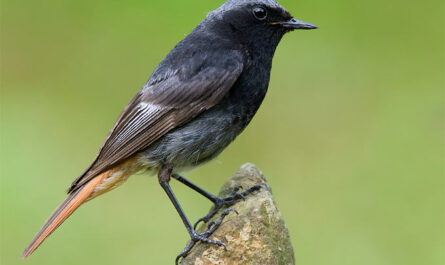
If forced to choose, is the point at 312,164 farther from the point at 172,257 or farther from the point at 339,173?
the point at 172,257

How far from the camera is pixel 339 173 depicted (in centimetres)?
927

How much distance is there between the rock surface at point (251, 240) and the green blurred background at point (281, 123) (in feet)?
8.61

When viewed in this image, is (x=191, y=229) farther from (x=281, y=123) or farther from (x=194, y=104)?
(x=281, y=123)

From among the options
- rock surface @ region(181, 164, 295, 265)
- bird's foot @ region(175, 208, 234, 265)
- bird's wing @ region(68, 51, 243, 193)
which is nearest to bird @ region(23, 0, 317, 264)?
bird's wing @ region(68, 51, 243, 193)

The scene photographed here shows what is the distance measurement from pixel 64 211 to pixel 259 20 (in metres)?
2.06

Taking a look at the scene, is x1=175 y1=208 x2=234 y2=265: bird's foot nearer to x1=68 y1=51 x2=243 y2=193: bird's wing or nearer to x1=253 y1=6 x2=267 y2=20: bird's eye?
x1=68 y1=51 x2=243 y2=193: bird's wing

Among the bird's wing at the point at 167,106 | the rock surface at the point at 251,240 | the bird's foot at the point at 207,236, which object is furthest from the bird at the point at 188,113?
the rock surface at the point at 251,240

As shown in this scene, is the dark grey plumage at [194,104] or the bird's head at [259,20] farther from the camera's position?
the bird's head at [259,20]

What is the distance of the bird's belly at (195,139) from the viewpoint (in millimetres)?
6199

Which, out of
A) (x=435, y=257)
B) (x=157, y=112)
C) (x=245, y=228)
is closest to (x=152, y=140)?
(x=157, y=112)

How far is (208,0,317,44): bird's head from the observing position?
645 centimetres

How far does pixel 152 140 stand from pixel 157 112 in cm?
21

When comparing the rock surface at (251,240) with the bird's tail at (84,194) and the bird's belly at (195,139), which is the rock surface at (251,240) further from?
the bird's tail at (84,194)

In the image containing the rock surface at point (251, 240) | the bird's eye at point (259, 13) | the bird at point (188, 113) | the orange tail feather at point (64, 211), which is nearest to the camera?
the rock surface at point (251, 240)
